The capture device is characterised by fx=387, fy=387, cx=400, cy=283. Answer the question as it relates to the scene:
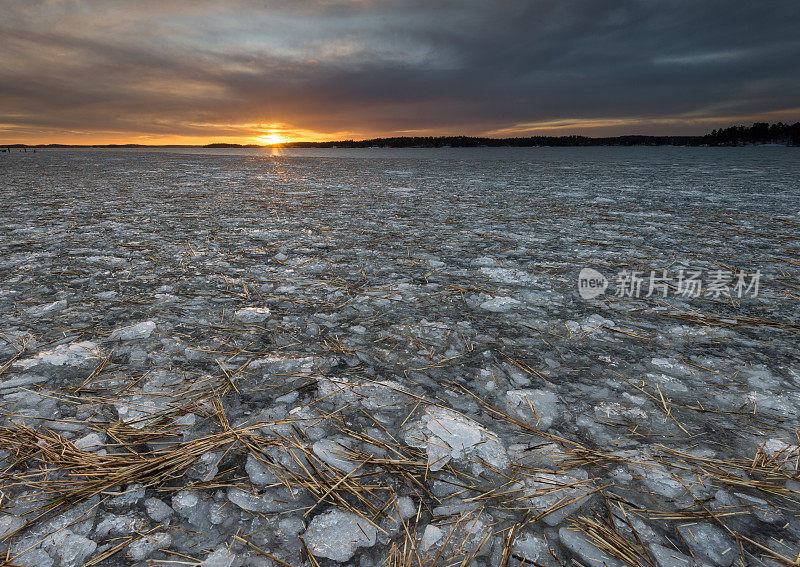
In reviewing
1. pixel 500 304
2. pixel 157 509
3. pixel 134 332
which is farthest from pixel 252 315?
pixel 500 304

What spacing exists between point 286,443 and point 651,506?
1112 millimetres

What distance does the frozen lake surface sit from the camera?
3.32 feet

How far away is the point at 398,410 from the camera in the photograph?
1.49 meters

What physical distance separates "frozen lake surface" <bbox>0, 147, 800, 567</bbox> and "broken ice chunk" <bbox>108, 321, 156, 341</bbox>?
0.02 meters

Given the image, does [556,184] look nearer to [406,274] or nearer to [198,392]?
[406,274]

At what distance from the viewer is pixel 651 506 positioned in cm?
109

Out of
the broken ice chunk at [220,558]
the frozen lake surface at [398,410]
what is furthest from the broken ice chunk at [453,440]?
the broken ice chunk at [220,558]

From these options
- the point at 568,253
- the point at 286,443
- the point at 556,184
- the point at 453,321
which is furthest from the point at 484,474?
the point at 556,184

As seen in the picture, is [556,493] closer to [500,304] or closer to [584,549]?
[584,549]

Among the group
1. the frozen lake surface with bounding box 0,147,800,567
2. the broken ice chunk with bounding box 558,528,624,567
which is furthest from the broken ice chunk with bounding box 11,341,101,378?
the broken ice chunk with bounding box 558,528,624,567

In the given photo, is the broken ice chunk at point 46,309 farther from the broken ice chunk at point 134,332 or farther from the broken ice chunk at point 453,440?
the broken ice chunk at point 453,440

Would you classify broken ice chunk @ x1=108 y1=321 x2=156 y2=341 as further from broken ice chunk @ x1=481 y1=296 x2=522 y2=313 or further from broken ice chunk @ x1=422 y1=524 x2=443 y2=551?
Answer: broken ice chunk @ x1=481 y1=296 x2=522 y2=313

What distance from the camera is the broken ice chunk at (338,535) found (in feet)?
3.20

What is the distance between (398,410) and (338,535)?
527 millimetres
